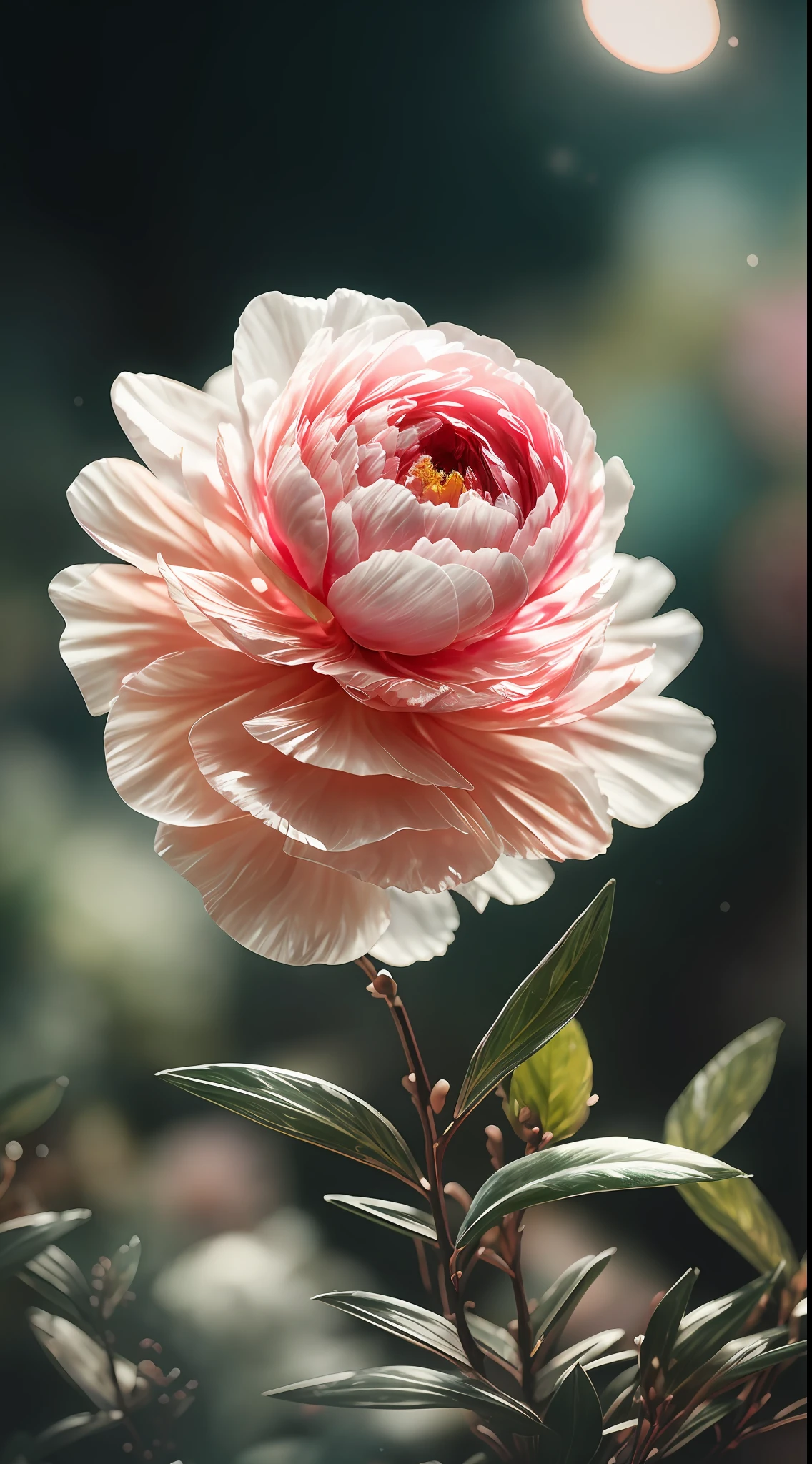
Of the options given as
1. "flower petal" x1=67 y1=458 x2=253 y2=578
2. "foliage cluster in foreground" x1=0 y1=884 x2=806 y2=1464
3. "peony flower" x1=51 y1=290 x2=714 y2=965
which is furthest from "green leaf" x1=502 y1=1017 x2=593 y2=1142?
"flower petal" x1=67 y1=458 x2=253 y2=578

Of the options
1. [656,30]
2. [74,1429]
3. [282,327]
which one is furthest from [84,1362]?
[656,30]

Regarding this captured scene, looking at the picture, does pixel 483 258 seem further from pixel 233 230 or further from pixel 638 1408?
pixel 638 1408

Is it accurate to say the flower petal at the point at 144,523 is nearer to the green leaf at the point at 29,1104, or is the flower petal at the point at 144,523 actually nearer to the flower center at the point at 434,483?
the flower center at the point at 434,483

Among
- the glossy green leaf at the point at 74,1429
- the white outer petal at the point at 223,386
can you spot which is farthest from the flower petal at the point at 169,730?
the glossy green leaf at the point at 74,1429

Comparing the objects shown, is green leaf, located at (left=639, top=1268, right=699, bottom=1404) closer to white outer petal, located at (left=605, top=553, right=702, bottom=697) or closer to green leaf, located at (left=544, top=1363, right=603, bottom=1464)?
green leaf, located at (left=544, top=1363, right=603, bottom=1464)

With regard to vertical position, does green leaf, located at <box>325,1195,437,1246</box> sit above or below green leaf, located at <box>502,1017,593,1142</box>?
below

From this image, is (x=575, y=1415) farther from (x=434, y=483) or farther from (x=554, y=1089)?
(x=434, y=483)
